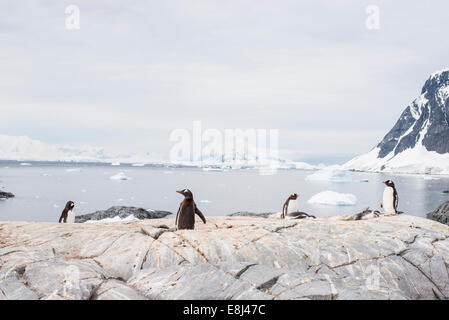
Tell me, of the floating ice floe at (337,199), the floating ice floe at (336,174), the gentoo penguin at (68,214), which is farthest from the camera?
the floating ice floe at (336,174)

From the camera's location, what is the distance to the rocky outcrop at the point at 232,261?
543cm

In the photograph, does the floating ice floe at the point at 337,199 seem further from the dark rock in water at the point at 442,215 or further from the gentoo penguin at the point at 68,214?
the gentoo penguin at the point at 68,214

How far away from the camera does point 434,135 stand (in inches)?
7156

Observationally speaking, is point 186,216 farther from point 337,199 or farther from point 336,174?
point 336,174

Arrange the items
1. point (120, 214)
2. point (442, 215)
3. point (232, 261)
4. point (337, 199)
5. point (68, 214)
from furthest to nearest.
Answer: point (337, 199)
point (442, 215)
point (120, 214)
point (68, 214)
point (232, 261)

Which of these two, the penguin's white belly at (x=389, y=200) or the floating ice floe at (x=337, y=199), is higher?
the penguin's white belly at (x=389, y=200)

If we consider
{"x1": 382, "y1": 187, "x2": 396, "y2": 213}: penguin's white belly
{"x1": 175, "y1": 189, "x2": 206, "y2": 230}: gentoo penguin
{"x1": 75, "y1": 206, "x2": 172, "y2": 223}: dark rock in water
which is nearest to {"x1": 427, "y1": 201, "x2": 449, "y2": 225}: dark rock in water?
{"x1": 382, "y1": 187, "x2": 396, "y2": 213}: penguin's white belly

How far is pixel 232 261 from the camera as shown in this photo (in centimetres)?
659

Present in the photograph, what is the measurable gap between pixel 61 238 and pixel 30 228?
5.51ft

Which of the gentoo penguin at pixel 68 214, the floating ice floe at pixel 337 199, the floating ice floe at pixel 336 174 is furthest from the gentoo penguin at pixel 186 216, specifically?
the floating ice floe at pixel 336 174

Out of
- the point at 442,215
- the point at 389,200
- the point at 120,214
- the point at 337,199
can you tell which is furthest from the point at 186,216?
the point at 337,199

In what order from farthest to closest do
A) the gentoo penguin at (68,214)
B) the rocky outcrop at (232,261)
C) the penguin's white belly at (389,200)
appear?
the penguin's white belly at (389,200) < the gentoo penguin at (68,214) < the rocky outcrop at (232,261)
